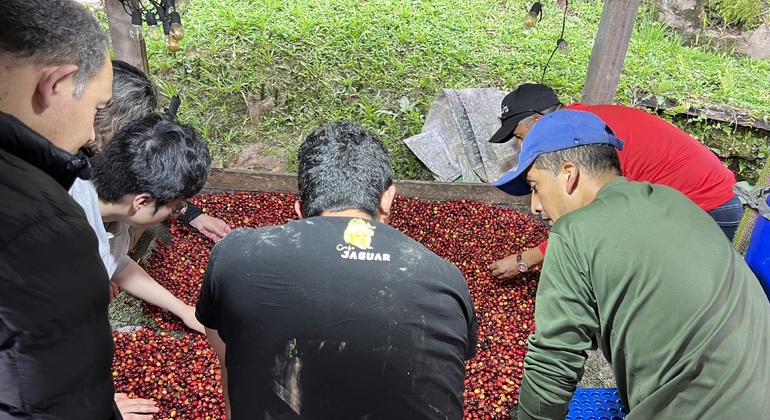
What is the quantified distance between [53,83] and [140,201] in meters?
0.89

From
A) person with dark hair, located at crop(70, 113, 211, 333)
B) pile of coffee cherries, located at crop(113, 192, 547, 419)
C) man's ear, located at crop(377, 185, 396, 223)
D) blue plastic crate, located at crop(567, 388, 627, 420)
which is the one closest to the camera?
man's ear, located at crop(377, 185, 396, 223)

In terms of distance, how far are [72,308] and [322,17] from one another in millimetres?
6132

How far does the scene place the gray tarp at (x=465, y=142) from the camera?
4.40 metres

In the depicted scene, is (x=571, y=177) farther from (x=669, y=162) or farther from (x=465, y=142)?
(x=465, y=142)

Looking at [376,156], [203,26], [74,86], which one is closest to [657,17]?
[203,26]

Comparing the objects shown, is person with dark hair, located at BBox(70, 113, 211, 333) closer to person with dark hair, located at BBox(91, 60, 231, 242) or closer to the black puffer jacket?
person with dark hair, located at BBox(91, 60, 231, 242)

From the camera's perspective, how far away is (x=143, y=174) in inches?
80.2

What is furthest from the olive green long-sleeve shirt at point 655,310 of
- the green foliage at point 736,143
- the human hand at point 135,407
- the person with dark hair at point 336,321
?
the green foliage at point 736,143

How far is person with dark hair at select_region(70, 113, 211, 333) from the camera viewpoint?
2.03 meters

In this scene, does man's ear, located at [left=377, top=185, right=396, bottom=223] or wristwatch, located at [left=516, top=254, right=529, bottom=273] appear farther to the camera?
wristwatch, located at [left=516, top=254, right=529, bottom=273]

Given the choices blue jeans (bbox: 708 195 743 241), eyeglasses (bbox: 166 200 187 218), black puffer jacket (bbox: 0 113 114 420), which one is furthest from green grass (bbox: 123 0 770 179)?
black puffer jacket (bbox: 0 113 114 420)

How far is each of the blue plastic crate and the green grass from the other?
2.79 meters

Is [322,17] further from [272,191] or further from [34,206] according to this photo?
[34,206]

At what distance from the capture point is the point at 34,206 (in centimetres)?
104
